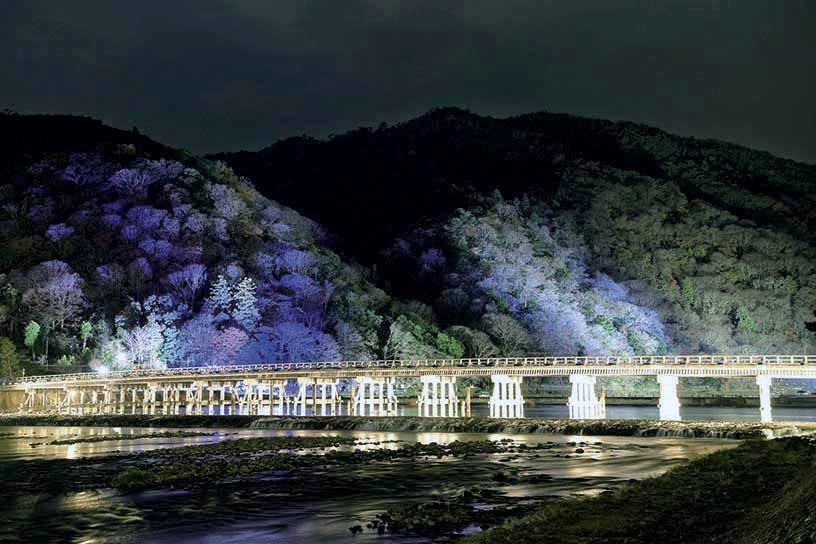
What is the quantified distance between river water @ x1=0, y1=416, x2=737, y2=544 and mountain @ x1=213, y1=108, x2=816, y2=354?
7084 cm

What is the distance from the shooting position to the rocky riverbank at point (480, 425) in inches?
1512

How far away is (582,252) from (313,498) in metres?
120

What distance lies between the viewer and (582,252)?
448 feet

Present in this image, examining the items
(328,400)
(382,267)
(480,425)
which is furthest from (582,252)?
(480,425)

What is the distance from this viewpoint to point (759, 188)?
183875 mm

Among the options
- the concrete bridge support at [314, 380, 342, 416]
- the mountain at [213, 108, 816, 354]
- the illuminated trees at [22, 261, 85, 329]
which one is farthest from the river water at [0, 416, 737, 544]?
the illuminated trees at [22, 261, 85, 329]

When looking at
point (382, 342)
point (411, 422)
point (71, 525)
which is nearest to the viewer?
point (71, 525)

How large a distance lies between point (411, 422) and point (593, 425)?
39.6ft

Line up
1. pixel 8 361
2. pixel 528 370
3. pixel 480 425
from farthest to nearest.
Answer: pixel 8 361
pixel 528 370
pixel 480 425

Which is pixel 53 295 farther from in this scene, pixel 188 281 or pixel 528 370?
pixel 528 370

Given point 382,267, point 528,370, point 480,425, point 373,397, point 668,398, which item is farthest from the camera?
point 382,267

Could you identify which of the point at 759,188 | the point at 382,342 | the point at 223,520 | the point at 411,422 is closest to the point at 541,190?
the point at 759,188

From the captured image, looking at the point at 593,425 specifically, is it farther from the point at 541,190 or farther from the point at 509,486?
the point at 541,190

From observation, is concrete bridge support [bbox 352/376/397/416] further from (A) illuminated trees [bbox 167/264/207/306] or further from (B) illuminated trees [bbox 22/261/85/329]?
(B) illuminated trees [bbox 22/261/85/329]
